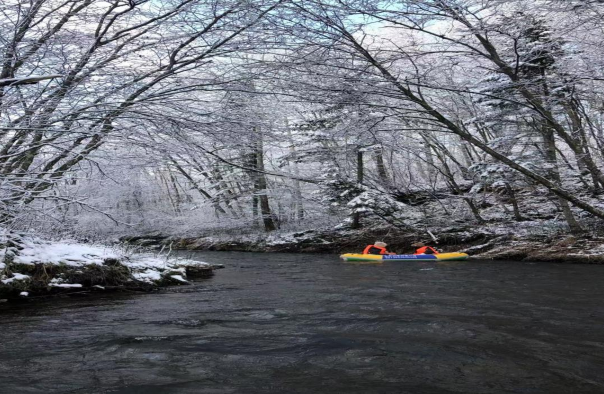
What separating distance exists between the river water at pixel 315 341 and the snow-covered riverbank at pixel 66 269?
1.36 ft

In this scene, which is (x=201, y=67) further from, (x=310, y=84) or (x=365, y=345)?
(x=365, y=345)

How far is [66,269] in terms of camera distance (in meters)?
6.75

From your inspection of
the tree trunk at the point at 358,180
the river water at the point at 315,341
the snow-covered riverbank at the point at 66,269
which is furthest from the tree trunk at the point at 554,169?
the snow-covered riverbank at the point at 66,269

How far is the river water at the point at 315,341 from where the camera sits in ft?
9.66

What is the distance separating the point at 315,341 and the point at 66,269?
4.70 meters

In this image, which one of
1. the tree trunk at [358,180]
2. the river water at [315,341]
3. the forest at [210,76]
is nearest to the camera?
the river water at [315,341]

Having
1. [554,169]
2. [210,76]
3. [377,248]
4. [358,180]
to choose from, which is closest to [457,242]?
[377,248]

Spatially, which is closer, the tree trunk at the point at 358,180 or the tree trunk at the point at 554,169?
the tree trunk at the point at 554,169

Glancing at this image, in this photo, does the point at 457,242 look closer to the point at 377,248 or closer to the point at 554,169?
the point at 377,248

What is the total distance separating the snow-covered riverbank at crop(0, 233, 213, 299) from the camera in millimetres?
6116

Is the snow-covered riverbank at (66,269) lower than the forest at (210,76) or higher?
lower

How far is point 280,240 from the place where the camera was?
17859mm

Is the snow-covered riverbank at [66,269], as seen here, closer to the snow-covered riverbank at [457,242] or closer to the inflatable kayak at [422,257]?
the snow-covered riverbank at [457,242]

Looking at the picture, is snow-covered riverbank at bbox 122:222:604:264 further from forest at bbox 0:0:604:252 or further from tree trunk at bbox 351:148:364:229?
forest at bbox 0:0:604:252
